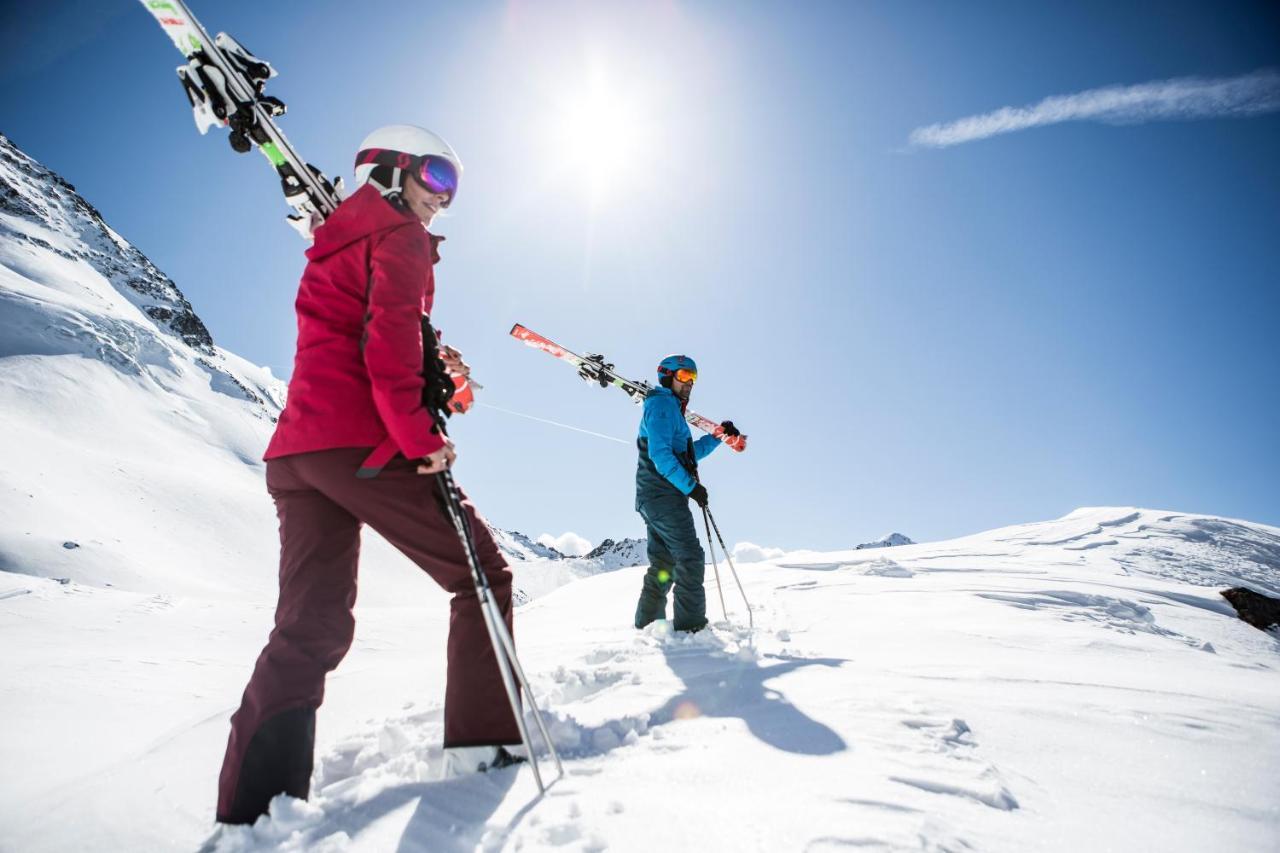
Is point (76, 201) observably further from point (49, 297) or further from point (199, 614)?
point (199, 614)

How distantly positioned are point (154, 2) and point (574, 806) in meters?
3.77

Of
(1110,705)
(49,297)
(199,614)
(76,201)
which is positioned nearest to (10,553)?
(199,614)

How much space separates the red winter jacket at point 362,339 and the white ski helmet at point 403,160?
25 centimetres

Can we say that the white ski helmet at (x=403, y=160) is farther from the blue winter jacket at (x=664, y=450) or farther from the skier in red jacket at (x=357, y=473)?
the blue winter jacket at (x=664, y=450)

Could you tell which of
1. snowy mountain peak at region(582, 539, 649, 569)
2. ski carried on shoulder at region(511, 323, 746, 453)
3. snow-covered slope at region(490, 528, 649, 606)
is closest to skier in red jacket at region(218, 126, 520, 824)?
ski carried on shoulder at region(511, 323, 746, 453)

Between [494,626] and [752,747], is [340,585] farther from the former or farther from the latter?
[752,747]

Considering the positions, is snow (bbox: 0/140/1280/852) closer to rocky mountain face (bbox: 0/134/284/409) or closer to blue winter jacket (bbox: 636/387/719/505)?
blue winter jacket (bbox: 636/387/719/505)

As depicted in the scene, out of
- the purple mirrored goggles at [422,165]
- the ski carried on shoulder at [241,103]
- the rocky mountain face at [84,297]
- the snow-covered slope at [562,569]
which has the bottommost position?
the snow-covered slope at [562,569]

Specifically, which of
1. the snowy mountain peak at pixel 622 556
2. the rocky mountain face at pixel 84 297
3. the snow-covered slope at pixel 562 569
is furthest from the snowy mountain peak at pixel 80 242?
the snowy mountain peak at pixel 622 556

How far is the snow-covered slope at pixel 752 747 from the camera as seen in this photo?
1.50m

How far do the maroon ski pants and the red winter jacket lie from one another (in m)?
0.10

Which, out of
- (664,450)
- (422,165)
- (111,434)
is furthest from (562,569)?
(422,165)

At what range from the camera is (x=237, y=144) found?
2758 millimetres

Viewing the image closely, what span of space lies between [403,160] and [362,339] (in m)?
0.85
